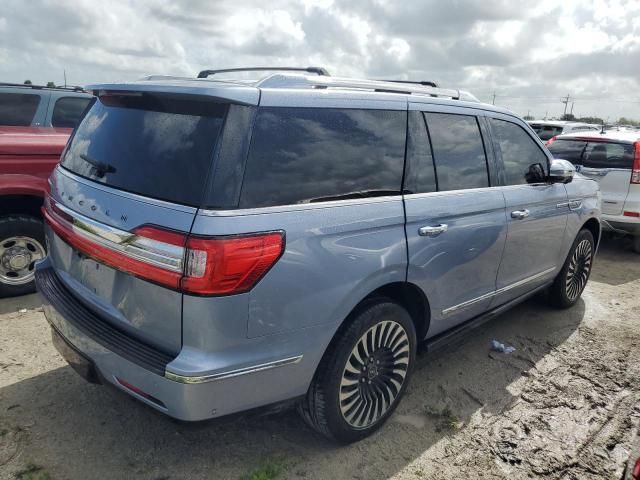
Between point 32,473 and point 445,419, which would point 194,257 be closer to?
point 32,473

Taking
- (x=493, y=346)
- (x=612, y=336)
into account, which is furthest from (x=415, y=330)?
(x=612, y=336)

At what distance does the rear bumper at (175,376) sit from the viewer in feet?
6.86

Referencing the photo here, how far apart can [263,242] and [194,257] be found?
283 millimetres

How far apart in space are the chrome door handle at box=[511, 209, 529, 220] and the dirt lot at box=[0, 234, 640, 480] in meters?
1.10

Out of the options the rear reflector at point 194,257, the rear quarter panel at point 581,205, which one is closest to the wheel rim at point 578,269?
the rear quarter panel at point 581,205

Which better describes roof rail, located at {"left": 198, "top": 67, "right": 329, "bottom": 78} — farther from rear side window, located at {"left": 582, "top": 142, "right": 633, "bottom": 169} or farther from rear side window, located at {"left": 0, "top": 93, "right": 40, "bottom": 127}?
rear side window, located at {"left": 582, "top": 142, "right": 633, "bottom": 169}

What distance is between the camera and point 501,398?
3.42 m

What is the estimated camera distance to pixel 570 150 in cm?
753

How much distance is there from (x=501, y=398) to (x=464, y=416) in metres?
0.38

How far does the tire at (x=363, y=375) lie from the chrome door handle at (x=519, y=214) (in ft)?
4.13

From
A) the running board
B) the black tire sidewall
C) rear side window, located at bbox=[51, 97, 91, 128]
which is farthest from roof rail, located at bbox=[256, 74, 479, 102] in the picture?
rear side window, located at bbox=[51, 97, 91, 128]

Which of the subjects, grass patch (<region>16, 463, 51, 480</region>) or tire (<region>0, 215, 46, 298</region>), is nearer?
grass patch (<region>16, 463, 51, 480</region>)

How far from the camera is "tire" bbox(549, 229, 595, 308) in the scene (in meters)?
4.78

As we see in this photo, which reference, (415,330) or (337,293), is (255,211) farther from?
(415,330)
